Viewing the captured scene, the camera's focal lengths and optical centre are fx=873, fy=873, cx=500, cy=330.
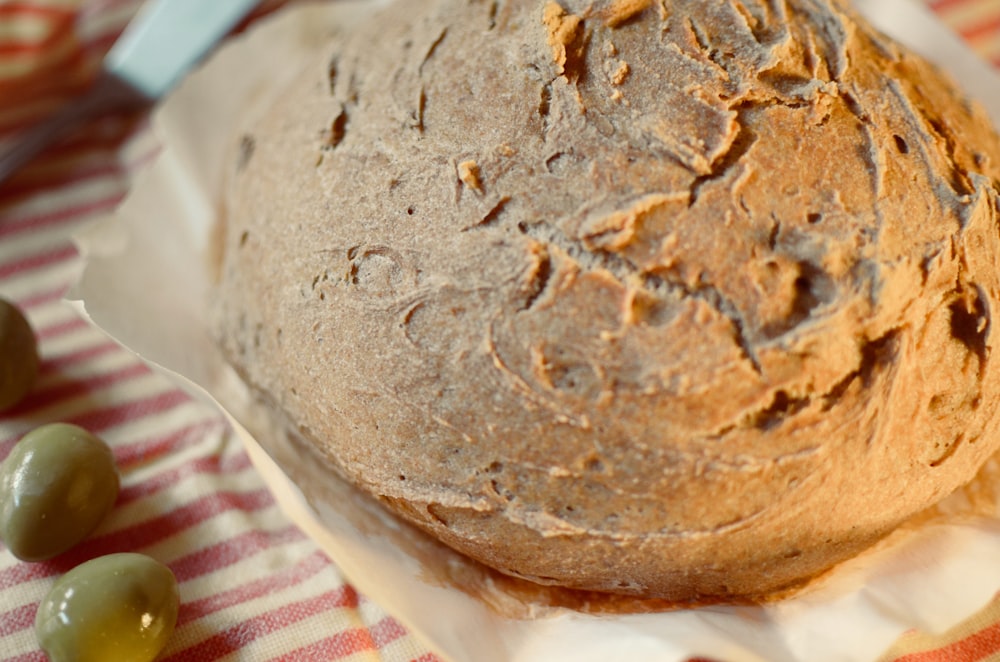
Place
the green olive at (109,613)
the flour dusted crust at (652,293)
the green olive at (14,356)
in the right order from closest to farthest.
Answer: the flour dusted crust at (652,293) < the green olive at (109,613) < the green olive at (14,356)

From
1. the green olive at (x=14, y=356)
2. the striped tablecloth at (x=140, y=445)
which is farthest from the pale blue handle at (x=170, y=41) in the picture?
the green olive at (x=14, y=356)

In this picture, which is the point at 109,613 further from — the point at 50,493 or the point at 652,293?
the point at 652,293

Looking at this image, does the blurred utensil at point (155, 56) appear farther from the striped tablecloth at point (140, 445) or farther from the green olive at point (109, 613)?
the green olive at point (109, 613)

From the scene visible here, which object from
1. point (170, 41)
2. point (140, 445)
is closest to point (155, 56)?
point (170, 41)

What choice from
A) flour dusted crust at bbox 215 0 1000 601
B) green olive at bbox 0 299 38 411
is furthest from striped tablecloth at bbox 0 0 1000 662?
flour dusted crust at bbox 215 0 1000 601

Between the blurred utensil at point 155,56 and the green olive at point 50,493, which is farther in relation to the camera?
the blurred utensil at point 155,56

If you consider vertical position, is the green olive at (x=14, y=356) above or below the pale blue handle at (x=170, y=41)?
below
